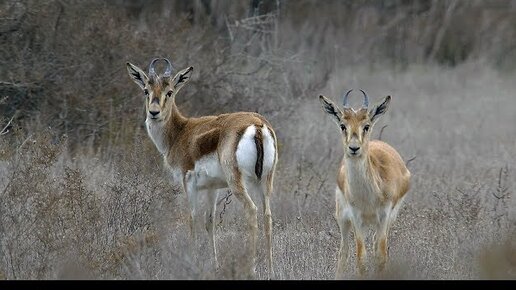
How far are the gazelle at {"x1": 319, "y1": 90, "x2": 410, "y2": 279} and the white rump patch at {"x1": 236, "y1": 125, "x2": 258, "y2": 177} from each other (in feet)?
2.48

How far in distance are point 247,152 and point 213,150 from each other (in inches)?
25.2

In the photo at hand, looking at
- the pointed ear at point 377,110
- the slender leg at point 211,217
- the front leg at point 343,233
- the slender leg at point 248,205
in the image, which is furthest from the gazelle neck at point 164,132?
the pointed ear at point 377,110

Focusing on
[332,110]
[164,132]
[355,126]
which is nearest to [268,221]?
[332,110]

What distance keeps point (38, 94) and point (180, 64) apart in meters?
2.02

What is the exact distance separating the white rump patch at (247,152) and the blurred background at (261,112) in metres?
0.73

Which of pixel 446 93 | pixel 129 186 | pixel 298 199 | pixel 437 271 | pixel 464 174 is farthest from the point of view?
pixel 446 93

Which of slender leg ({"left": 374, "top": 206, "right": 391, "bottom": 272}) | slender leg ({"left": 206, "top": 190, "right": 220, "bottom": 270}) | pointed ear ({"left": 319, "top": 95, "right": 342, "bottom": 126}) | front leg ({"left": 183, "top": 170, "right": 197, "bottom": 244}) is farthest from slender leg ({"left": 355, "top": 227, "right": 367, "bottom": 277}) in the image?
front leg ({"left": 183, "top": 170, "right": 197, "bottom": 244})

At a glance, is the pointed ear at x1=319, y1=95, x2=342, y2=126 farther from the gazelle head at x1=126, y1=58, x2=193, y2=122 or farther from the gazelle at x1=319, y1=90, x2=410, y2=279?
the gazelle head at x1=126, y1=58, x2=193, y2=122

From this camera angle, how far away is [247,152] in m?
9.27

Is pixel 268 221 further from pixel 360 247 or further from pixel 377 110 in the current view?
pixel 377 110

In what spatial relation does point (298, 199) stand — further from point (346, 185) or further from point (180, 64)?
point (180, 64)

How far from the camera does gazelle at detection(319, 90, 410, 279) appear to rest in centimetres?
847
